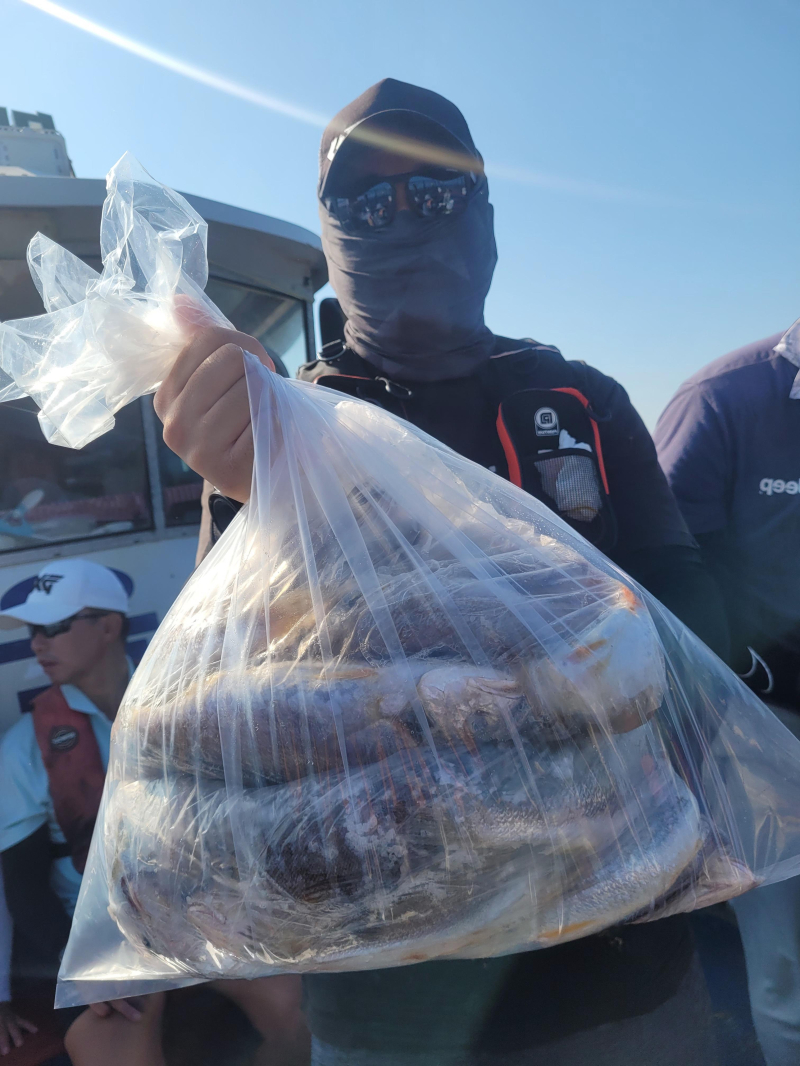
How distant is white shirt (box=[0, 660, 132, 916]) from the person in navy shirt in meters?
1.90

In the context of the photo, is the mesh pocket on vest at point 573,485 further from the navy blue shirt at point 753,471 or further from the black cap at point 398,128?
the black cap at point 398,128

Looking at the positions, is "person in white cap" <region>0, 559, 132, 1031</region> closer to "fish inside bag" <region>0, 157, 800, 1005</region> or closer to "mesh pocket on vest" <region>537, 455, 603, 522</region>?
"fish inside bag" <region>0, 157, 800, 1005</region>

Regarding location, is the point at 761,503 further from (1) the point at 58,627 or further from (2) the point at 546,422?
(1) the point at 58,627

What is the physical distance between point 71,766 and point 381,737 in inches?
80.3

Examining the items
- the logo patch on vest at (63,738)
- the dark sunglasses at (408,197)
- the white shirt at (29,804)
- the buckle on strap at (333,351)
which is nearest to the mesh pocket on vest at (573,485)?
the buckle on strap at (333,351)

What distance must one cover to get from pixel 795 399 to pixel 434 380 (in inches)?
38.9

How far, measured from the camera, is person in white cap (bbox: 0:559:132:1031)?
205 centimetres

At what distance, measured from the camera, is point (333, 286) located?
1.48m

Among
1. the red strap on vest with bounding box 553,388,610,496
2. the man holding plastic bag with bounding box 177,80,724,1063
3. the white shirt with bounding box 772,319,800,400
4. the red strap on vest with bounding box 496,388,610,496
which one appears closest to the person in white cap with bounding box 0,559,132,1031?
the man holding plastic bag with bounding box 177,80,724,1063

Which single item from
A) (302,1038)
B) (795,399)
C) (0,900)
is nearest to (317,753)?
(302,1038)

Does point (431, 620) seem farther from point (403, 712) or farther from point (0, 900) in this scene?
point (0, 900)

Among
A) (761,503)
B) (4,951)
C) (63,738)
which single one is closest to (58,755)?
(63,738)

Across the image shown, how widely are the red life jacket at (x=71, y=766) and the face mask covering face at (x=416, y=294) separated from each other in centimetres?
176

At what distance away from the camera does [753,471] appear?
165 cm
